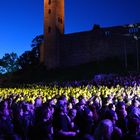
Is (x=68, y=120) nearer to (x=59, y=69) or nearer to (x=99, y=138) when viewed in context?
(x=99, y=138)

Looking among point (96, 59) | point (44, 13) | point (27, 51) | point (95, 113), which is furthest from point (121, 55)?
point (95, 113)

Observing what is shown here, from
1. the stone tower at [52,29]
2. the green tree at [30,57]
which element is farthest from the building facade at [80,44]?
the green tree at [30,57]

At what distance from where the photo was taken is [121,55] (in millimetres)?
61156

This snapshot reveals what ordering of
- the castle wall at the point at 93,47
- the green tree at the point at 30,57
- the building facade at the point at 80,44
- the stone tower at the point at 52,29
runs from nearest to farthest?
the building facade at the point at 80,44, the castle wall at the point at 93,47, the stone tower at the point at 52,29, the green tree at the point at 30,57

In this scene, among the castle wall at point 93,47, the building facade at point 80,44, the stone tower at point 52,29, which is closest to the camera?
the building facade at point 80,44

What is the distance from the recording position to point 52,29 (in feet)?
224

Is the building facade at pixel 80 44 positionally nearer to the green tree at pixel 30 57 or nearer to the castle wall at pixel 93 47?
the castle wall at pixel 93 47

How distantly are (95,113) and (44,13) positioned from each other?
198 feet

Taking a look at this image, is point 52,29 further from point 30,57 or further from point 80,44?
point 30,57

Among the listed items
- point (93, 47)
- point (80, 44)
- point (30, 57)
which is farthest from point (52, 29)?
point (30, 57)

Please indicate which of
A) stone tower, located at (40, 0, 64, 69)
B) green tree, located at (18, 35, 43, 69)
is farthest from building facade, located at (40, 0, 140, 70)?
green tree, located at (18, 35, 43, 69)

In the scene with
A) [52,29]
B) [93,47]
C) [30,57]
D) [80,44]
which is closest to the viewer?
[93,47]

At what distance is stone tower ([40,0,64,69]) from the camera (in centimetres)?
6794

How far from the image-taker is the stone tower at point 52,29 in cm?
6794
